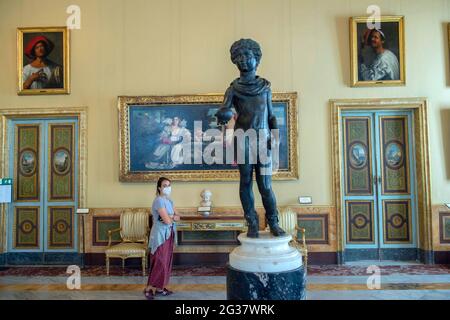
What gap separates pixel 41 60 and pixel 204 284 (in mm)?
5020

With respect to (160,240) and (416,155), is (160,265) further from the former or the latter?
(416,155)

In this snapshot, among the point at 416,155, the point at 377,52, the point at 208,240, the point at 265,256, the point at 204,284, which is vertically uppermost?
the point at 377,52

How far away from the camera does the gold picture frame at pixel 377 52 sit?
232 inches

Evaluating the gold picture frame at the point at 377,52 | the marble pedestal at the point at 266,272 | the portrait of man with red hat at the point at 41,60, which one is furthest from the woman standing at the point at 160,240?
the gold picture frame at the point at 377,52

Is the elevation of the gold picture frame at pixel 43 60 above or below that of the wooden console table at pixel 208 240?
above

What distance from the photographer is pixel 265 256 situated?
2658 mm

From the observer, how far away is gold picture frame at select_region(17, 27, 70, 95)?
6.16 m

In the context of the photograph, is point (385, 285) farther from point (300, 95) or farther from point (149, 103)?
point (149, 103)

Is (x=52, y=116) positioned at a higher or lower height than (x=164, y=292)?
higher

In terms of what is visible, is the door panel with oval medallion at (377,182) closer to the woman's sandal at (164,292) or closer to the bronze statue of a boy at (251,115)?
the woman's sandal at (164,292)

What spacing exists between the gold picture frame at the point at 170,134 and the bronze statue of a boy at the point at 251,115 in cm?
303

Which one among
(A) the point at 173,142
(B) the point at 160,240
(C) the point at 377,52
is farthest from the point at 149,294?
(C) the point at 377,52

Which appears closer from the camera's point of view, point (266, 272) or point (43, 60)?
point (266, 272)

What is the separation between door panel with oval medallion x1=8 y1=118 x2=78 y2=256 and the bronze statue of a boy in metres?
4.44
